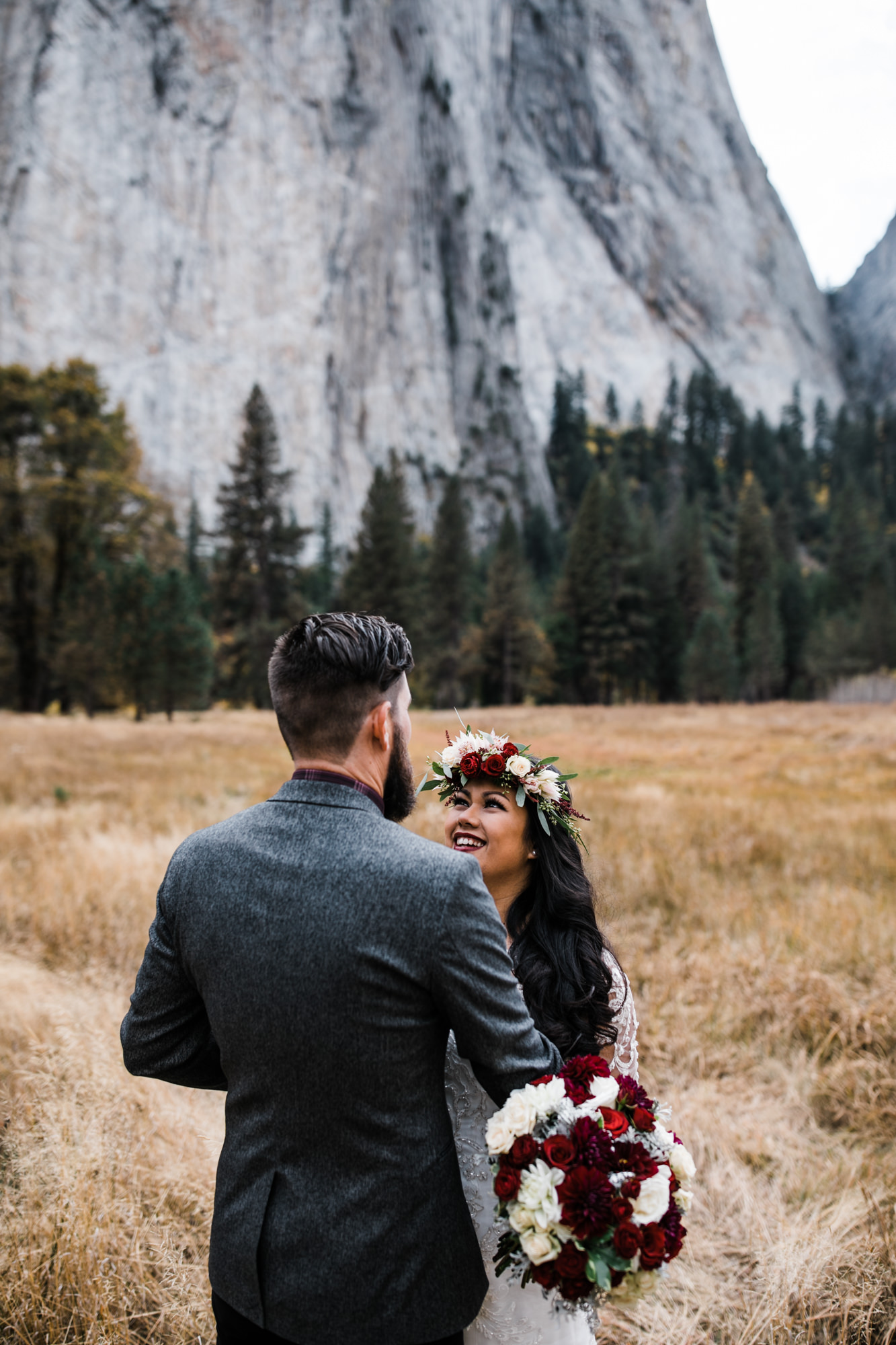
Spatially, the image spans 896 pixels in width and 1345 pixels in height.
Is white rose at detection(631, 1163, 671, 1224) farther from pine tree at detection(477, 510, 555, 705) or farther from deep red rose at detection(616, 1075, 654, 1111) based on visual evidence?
pine tree at detection(477, 510, 555, 705)

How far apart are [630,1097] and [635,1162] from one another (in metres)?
0.14

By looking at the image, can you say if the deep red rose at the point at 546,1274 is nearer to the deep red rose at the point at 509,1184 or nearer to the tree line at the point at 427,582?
the deep red rose at the point at 509,1184

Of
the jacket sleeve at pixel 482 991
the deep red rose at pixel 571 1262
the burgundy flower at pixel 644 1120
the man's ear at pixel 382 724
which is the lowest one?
the deep red rose at pixel 571 1262

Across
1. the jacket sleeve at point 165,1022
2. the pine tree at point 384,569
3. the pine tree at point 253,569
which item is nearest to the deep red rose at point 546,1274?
the jacket sleeve at point 165,1022

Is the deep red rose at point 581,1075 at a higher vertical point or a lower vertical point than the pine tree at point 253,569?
lower

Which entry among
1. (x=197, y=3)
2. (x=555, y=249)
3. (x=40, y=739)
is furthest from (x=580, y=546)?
(x=555, y=249)

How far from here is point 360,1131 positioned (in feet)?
4.91

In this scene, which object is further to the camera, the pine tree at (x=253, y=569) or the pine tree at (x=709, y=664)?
the pine tree at (x=709, y=664)

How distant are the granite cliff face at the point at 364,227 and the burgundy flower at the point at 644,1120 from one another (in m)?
65.1

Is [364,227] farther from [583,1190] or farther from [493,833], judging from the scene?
[583,1190]

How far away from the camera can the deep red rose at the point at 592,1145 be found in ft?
4.86

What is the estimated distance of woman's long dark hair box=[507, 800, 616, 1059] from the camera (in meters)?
2.27

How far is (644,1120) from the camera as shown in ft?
5.23

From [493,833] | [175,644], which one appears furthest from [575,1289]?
[175,644]
